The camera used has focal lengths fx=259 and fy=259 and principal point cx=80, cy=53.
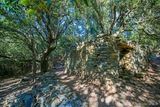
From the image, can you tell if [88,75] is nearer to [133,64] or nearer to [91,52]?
[91,52]

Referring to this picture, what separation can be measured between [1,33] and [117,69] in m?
7.60

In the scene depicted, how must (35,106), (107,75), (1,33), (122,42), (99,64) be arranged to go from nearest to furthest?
1. (35,106)
2. (107,75)
3. (99,64)
4. (122,42)
5. (1,33)

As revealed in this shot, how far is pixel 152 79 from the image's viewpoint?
540 inches

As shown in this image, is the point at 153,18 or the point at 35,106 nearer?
the point at 35,106

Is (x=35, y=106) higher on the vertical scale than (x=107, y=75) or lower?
lower

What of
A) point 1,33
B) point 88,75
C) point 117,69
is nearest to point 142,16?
point 117,69

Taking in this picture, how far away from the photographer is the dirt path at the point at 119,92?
430 inches

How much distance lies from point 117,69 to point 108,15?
4.35 m

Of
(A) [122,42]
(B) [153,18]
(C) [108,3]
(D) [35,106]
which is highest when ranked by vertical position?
(C) [108,3]

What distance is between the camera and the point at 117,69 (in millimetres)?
13023

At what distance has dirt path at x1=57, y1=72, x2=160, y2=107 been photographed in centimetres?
1092

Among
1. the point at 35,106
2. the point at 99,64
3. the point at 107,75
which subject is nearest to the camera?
the point at 35,106

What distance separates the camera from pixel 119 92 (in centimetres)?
Answer: 1156

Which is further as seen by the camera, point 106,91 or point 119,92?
point 106,91
